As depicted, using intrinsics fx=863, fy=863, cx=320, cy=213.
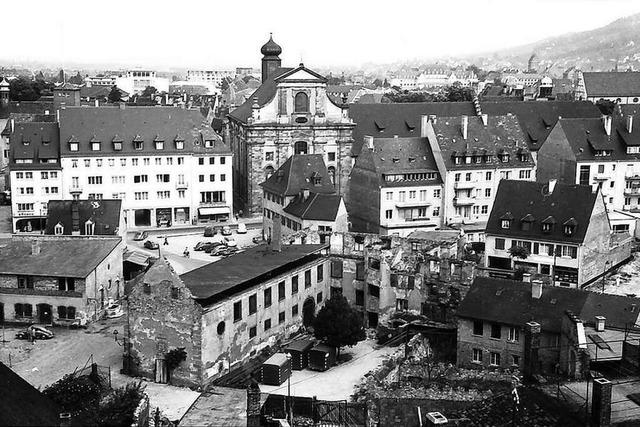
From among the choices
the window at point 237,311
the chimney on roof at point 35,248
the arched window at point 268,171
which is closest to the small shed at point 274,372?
the window at point 237,311

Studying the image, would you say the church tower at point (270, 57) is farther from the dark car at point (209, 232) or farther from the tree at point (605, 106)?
the tree at point (605, 106)

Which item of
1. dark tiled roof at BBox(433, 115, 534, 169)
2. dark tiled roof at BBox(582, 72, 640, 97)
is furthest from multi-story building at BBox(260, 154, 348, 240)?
dark tiled roof at BBox(582, 72, 640, 97)

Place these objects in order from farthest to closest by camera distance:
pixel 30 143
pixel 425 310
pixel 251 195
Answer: pixel 251 195
pixel 30 143
pixel 425 310

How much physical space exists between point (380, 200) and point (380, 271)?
21299 millimetres

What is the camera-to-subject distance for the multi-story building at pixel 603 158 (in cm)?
8556

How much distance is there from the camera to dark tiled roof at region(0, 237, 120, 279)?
59906mm

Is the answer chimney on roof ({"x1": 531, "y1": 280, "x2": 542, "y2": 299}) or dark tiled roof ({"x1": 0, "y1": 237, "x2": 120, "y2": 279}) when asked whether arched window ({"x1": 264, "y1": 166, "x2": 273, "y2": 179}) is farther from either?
chimney on roof ({"x1": 531, "y1": 280, "x2": 542, "y2": 299})

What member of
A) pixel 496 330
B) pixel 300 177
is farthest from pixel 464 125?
pixel 496 330

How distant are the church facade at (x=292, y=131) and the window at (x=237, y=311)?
43.3 meters

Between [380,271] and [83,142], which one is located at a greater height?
[83,142]

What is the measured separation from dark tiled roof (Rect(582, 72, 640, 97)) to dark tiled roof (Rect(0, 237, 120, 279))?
4078 inches

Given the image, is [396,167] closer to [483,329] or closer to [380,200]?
[380,200]

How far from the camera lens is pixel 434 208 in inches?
3302

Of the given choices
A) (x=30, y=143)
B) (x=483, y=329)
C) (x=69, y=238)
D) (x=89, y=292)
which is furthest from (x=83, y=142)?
(x=483, y=329)
